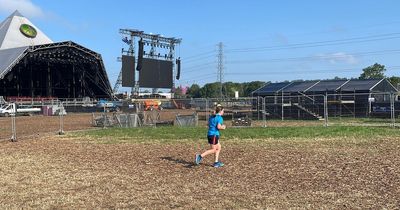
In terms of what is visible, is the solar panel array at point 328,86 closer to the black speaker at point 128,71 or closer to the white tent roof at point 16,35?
the black speaker at point 128,71

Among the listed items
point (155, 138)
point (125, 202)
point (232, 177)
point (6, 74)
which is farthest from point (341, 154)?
point (6, 74)

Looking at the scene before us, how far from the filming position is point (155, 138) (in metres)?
19.6

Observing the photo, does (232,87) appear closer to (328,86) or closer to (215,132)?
(328,86)

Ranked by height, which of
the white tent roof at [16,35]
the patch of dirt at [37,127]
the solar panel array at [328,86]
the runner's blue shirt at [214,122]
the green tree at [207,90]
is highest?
the white tent roof at [16,35]

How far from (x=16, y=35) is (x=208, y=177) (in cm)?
9351

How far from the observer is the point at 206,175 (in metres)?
10.3

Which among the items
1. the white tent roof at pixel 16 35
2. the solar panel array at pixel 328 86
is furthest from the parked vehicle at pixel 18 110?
the white tent roof at pixel 16 35

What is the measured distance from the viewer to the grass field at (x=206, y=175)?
775 centimetres

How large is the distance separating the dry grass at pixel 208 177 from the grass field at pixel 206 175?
0.7 inches

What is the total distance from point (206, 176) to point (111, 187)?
213 cm

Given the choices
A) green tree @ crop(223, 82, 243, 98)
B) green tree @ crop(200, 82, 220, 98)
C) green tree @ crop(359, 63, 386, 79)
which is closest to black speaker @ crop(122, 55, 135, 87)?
green tree @ crop(359, 63, 386, 79)

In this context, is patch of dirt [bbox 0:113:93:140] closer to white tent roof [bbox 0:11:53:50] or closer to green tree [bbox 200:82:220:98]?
white tent roof [bbox 0:11:53:50]

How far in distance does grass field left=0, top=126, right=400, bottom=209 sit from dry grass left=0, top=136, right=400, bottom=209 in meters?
0.02

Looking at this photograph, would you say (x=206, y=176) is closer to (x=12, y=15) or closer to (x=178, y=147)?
(x=178, y=147)
